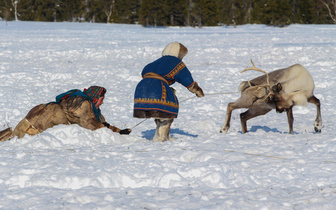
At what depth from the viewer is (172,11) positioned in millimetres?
53156

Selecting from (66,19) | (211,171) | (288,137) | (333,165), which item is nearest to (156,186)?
(211,171)

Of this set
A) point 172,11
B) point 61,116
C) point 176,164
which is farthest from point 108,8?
point 176,164

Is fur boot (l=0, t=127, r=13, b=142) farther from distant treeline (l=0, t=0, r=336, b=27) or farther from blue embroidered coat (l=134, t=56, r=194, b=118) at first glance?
distant treeline (l=0, t=0, r=336, b=27)

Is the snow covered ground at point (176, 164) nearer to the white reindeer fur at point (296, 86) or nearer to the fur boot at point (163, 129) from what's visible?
the fur boot at point (163, 129)

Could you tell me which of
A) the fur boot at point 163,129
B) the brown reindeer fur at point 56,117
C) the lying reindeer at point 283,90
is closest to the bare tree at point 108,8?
the lying reindeer at point 283,90

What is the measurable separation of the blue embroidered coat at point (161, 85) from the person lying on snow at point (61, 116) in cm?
83

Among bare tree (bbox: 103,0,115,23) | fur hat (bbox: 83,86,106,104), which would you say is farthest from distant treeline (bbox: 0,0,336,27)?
fur hat (bbox: 83,86,106,104)

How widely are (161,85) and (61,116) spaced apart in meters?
1.67

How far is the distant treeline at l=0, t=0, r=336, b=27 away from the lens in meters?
47.9

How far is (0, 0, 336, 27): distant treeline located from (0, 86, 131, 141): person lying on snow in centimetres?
4053

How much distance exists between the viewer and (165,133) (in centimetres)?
617

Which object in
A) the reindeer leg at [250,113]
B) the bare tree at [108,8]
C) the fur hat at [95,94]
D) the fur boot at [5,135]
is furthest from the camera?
the bare tree at [108,8]

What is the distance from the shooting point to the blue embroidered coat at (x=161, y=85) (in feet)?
18.7

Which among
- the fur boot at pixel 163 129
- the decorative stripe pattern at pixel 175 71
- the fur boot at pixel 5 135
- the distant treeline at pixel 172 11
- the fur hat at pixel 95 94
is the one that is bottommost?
the fur boot at pixel 5 135
